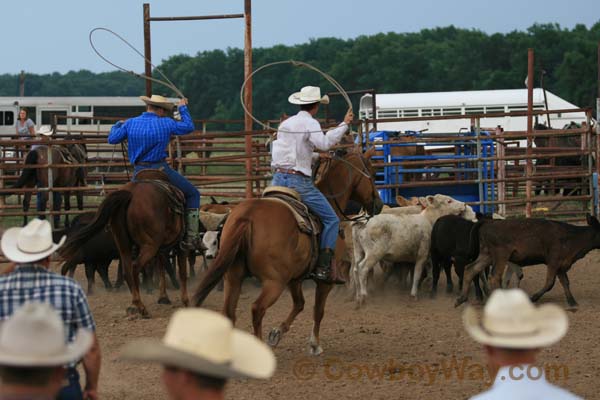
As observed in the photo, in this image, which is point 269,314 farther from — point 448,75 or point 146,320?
point 448,75

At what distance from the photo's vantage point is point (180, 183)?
444 inches

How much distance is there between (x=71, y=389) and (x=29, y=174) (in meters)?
12.0

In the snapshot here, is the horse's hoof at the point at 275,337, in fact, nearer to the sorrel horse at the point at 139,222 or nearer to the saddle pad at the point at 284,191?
the saddle pad at the point at 284,191

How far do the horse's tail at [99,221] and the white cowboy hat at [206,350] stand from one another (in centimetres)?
699

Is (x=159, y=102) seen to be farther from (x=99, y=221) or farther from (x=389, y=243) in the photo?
(x=389, y=243)

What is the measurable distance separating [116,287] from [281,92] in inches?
2718

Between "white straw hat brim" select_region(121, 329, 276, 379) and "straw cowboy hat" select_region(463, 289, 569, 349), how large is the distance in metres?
0.73

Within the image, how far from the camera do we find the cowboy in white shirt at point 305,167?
8.76m

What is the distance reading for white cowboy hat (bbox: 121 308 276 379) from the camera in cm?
296

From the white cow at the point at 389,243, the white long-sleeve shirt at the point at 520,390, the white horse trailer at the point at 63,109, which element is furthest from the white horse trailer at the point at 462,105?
the white long-sleeve shirt at the point at 520,390

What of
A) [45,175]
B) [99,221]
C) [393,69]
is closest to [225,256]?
[99,221]

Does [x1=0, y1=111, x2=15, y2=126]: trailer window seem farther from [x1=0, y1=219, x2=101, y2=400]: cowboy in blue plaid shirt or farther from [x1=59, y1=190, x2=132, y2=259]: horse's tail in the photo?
[x1=0, y1=219, x2=101, y2=400]: cowboy in blue plaid shirt

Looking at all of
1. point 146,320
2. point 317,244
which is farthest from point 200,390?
point 146,320

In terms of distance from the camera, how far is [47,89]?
136 meters
